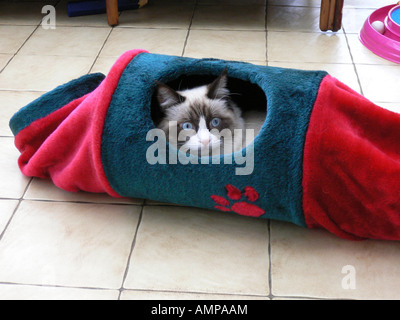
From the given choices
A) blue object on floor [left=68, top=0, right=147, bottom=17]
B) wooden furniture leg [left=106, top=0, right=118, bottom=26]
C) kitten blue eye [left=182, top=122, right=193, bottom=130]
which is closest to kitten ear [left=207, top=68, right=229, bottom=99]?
kitten blue eye [left=182, top=122, right=193, bottom=130]

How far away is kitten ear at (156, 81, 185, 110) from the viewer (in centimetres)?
133

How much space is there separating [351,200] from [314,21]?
5.58ft

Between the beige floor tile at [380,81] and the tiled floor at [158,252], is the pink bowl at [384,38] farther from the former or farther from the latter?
the tiled floor at [158,252]

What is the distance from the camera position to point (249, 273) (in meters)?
1.26

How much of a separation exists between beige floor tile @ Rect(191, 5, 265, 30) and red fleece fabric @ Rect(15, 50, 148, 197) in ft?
4.12

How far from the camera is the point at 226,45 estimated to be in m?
2.42

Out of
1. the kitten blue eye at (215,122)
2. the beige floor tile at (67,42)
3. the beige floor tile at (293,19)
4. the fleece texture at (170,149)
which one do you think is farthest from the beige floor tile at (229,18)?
the kitten blue eye at (215,122)

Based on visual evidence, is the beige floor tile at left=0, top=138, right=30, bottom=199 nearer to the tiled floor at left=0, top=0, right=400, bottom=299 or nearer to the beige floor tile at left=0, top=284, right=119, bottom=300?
the tiled floor at left=0, top=0, right=400, bottom=299

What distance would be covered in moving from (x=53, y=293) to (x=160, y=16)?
6.38 ft

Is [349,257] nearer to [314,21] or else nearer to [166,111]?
[166,111]

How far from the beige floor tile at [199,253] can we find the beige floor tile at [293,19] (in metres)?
1.53

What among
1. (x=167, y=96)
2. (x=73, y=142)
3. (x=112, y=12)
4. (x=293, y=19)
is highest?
(x=167, y=96)

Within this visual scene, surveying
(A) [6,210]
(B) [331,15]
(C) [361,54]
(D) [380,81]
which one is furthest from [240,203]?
(B) [331,15]

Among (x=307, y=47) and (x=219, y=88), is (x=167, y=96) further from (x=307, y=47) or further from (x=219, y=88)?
(x=307, y=47)
